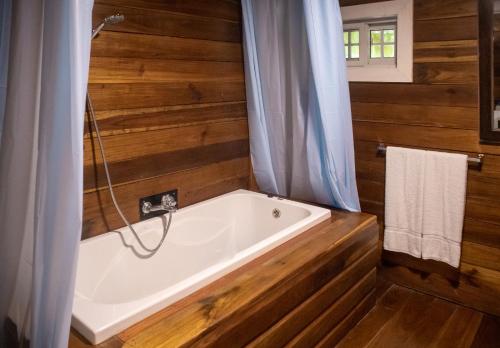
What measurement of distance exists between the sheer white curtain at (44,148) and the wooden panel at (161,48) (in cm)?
74

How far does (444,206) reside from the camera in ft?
8.54

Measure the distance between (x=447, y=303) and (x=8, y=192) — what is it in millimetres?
2494

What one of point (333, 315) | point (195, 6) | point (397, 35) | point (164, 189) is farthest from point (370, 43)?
point (333, 315)

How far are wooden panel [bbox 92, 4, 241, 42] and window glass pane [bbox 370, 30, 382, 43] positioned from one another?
0.84 metres

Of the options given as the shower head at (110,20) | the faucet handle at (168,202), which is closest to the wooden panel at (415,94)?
the faucet handle at (168,202)

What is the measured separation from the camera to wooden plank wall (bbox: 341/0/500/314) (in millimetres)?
2430

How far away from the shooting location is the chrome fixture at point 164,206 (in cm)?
242

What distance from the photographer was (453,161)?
2.52 m

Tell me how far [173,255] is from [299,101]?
1.16 metres

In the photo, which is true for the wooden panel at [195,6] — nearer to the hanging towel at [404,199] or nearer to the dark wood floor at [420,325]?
the hanging towel at [404,199]

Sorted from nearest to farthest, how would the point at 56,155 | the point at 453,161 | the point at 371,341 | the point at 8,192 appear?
the point at 56,155, the point at 8,192, the point at 371,341, the point at 453,161

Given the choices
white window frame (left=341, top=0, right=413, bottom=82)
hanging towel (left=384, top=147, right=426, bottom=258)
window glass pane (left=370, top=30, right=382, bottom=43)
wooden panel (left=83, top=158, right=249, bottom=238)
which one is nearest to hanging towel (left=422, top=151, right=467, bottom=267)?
hanging towel (left=384, top=147, right=426, bottom=258)

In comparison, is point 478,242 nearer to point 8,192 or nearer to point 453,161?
point 453,161

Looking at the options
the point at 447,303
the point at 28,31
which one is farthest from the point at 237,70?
the point at 447,303
